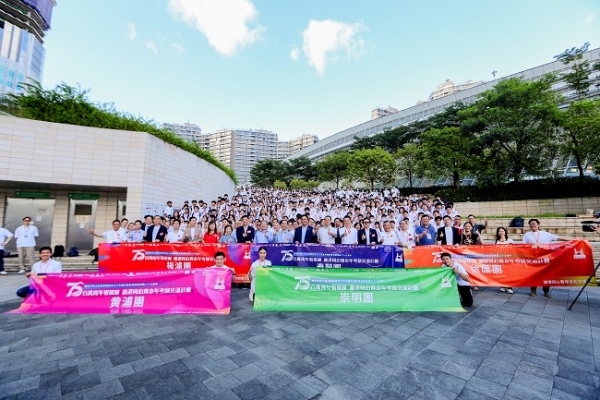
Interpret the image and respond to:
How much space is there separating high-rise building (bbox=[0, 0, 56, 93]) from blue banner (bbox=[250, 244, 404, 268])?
210 ft

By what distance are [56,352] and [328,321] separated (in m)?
3.88

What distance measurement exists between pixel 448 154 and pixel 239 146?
113101 mm

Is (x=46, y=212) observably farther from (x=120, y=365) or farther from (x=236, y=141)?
(x=236, y=141)

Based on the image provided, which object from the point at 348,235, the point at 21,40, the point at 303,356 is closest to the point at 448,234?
the point at 348,235

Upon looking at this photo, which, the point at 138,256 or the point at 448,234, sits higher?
the point at 448,234

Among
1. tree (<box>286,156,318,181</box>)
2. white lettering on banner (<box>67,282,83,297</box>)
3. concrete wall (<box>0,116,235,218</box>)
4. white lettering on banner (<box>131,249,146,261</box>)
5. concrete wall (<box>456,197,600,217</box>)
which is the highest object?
tree (<box>286,156,318,181</box>)

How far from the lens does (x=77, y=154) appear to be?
31.5ft

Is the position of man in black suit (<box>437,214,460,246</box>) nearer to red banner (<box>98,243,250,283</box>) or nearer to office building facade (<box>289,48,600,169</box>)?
red banner (<box>98,243,250,283</box>)

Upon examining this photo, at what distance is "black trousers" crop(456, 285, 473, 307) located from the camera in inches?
211

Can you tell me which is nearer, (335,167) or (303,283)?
(303,283)

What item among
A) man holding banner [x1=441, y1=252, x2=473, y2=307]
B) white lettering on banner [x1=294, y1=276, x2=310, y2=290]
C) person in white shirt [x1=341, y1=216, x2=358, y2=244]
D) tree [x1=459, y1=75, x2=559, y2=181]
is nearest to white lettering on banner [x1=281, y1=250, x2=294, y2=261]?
person in white shirt [x1=341, y1=216, x2=358, y2=244]

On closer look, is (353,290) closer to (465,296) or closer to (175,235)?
(465,296)

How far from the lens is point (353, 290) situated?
510 cm

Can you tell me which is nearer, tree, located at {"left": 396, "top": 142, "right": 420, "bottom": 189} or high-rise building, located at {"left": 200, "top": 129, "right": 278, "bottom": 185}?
tree, located at {"left": 396, "top": 142, "right": 420, "bottom": 189}
